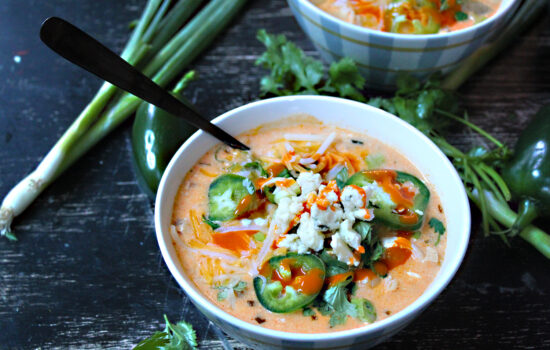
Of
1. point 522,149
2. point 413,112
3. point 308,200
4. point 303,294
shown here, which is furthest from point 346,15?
point 303,294

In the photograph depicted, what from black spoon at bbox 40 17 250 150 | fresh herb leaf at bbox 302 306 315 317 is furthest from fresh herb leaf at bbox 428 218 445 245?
black spoon at bbox 40 17 250 150

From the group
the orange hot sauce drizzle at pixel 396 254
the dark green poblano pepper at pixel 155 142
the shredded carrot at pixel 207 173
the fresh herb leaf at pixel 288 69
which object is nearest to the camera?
the orange hot sauce drizzle at pixel 396 254

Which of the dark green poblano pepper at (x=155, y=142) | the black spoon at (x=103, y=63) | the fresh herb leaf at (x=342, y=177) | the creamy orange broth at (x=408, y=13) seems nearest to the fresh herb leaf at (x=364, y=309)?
the fresh herb leaf at (x=342, y=177)

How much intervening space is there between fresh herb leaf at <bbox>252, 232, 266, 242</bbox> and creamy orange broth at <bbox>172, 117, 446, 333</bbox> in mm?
53

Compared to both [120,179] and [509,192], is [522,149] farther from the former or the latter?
[120,179]

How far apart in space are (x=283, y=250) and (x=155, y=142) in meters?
0.84

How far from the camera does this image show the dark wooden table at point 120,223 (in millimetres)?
2131

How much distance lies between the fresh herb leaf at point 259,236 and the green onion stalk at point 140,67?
1122 millimetres

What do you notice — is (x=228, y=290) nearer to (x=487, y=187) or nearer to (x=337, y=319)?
(x=337, y=319)

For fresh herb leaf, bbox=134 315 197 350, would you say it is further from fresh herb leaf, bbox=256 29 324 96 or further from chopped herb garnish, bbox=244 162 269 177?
fresh herb leaf, bbox=256 29 324 96

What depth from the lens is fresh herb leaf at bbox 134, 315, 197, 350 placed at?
2006mm

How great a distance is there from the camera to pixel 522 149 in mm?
2330

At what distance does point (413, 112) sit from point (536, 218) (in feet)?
2.23

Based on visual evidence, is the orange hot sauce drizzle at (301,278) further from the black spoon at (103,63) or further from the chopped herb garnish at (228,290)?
the black spoon at (103,63)
